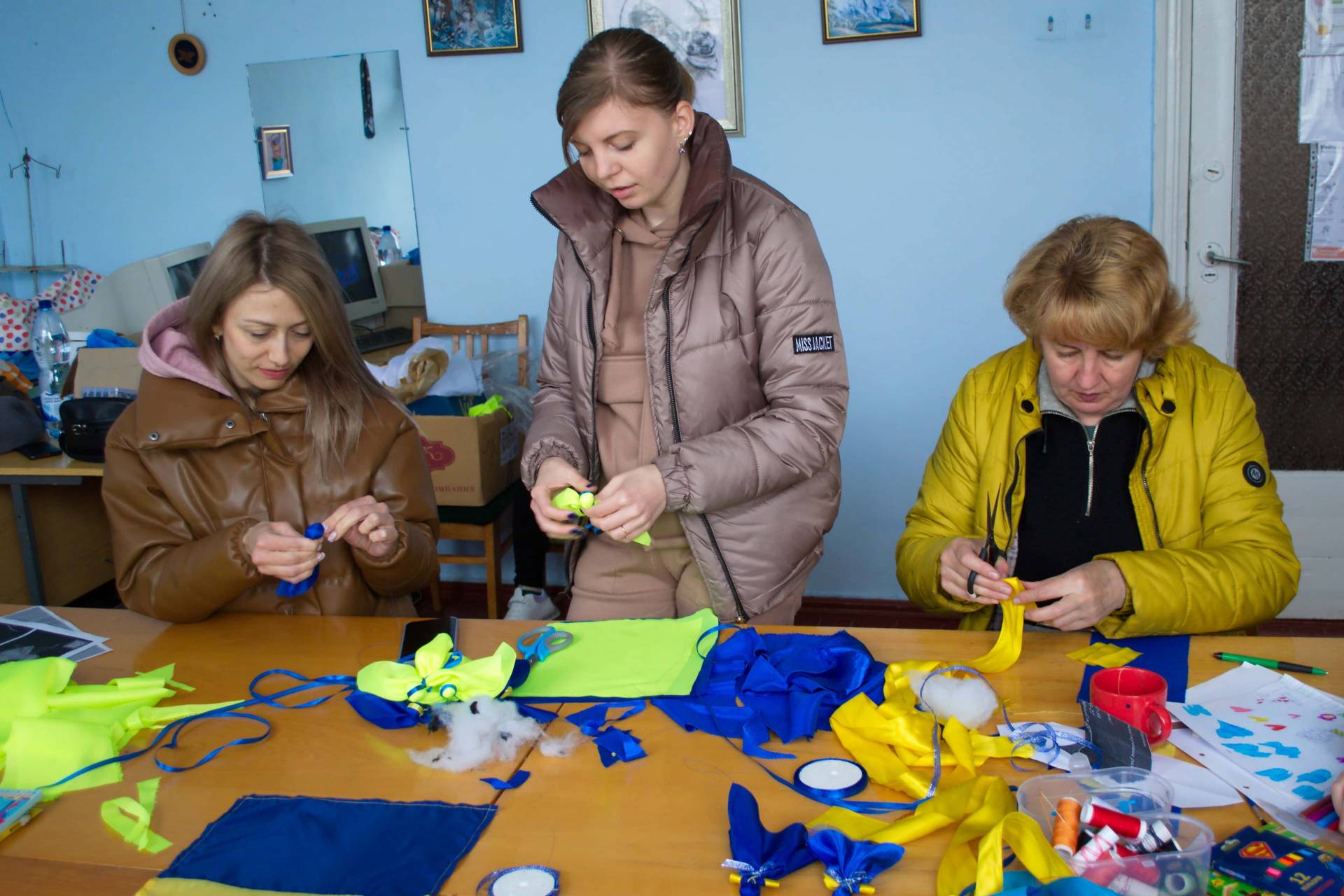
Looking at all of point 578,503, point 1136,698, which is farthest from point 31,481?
point 1136,698

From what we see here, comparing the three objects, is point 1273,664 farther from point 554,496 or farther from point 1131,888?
point 554,496

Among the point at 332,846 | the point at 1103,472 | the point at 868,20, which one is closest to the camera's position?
A: the point at 332,846

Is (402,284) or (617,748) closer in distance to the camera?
(617,748)

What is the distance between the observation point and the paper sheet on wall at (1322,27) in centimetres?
349

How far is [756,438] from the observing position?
1.94 meters

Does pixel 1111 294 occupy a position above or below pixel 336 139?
below

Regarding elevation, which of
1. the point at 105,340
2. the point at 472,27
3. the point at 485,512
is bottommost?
the point at 485,512

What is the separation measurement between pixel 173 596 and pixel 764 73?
2.91 m

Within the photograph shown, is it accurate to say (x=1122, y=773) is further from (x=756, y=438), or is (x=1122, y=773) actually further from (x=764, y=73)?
Result: (x=764, y=73)

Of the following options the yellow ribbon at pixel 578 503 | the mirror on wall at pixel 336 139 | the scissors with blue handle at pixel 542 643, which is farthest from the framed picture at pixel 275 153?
the scissors with blue handle at pixel 542 643

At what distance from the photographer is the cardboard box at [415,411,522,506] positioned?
12.5 feet

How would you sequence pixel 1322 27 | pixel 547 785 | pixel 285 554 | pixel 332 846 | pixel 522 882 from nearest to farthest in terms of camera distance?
pixel 522 882
pixel 332 846
pixel 547 785
pixel 285 554
pixel 1322 27

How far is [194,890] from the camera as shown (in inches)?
45.5

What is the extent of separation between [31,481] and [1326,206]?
4.67 m
